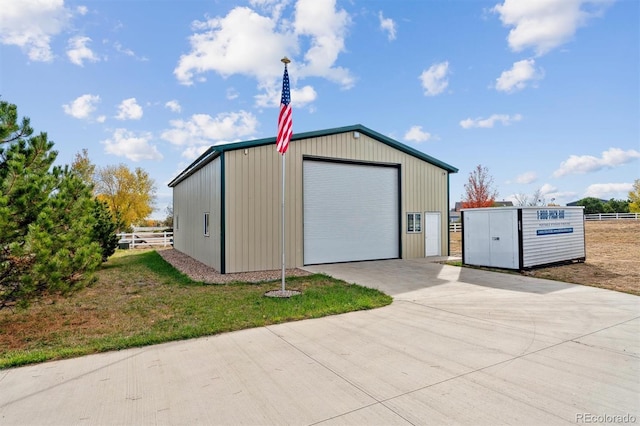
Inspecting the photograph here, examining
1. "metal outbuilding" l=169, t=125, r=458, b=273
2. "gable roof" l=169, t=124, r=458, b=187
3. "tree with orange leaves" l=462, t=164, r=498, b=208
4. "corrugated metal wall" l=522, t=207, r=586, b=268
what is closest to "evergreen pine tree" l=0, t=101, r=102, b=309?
"metal outbuilding" l=169, t=125, r=458, b=273

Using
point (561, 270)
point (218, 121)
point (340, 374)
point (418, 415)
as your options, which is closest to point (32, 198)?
point (340, 374)

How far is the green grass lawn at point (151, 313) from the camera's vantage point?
457 cm

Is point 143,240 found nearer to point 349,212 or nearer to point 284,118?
point 349,212

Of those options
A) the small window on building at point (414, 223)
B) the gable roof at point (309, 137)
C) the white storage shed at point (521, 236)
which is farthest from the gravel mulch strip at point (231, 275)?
the white storage shed at point (521, 236)

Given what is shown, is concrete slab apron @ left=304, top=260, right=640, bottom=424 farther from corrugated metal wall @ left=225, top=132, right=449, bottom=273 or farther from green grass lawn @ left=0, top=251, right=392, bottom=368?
corrugated metal wall @ left=225, top=132, right=449, bottom=273

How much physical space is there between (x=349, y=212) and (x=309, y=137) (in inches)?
136

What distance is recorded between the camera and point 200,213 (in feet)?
45.9

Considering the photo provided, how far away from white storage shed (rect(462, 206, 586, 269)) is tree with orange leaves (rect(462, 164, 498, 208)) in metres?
23.5

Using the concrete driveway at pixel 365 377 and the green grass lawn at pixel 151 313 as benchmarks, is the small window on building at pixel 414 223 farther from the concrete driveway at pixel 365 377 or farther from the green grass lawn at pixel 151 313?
the concrete driveway at pixel 365 377

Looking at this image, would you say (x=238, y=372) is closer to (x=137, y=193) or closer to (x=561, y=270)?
(x=561, y=270)

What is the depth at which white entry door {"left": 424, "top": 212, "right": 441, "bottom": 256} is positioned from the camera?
15414 mm

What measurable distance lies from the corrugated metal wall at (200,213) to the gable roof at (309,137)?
26 cm

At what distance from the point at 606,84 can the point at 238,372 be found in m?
13.1

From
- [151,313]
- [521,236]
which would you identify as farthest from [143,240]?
[521,236]
